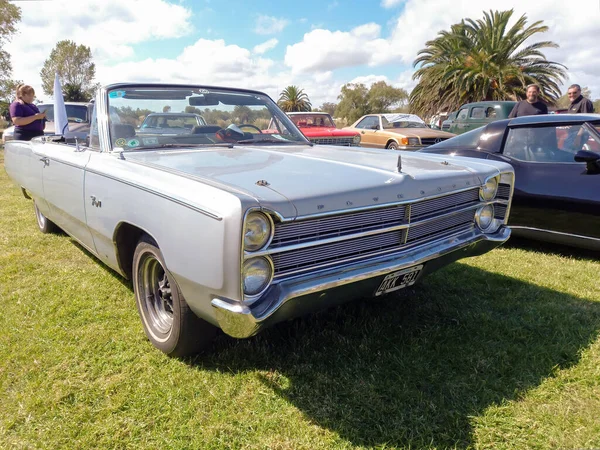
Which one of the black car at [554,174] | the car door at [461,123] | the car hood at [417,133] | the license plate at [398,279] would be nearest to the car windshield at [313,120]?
the car hood at [417,133]

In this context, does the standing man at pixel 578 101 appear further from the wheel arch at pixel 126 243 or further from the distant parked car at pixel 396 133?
the wheel arch at pixel 126 243

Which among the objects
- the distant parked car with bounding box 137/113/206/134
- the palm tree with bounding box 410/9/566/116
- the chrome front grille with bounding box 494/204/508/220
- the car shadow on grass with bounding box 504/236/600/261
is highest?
the palm tree with bounding box 410/9/566/116

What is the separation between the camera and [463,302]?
3.22m

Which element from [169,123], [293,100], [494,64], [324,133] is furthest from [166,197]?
[293,100]

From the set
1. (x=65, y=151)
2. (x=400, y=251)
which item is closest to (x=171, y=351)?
(x=400, y=251)

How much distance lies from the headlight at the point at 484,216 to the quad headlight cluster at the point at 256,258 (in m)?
1.59

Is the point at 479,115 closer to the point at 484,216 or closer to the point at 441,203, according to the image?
the point at 484,216

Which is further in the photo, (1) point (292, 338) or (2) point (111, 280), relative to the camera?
(2) point (111, 280)

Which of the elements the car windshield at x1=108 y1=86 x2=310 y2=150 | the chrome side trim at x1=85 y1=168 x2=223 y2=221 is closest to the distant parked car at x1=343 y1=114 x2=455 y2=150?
the car windshield at x1=108 y1=86 x2=310 y2=150

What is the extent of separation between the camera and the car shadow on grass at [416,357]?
204 cm

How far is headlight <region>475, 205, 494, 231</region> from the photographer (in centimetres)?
286

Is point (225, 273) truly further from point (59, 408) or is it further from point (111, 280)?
point (111, 280)

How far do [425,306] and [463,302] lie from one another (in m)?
0.30

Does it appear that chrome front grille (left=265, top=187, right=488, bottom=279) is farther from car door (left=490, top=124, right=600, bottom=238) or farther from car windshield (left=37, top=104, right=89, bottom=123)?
car windshield (left=37, top=104, right=89, bottom=123)
